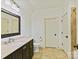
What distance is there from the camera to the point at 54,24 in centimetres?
875

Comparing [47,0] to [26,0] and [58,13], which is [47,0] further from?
[58,13]

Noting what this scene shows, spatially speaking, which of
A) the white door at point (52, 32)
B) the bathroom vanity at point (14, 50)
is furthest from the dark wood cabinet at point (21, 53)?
the white door at point (52, 32)

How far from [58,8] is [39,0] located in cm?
243

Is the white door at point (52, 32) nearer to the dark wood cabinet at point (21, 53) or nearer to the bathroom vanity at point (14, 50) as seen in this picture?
the dark wood cabinet at point (21, 53)

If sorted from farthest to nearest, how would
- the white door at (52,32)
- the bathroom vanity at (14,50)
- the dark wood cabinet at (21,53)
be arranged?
the white door at (52,32)
the dark wood cabinet at (21,53)
the bathroom vanity at (14,50)

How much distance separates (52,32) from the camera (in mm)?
8797

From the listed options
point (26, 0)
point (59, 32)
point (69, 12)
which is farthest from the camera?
point (59, 32)

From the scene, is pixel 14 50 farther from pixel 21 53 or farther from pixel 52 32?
pixel 52 32

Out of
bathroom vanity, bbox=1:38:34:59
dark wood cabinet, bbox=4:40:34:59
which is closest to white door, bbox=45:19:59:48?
dark wood cabinet, bbox=4:40:34:59

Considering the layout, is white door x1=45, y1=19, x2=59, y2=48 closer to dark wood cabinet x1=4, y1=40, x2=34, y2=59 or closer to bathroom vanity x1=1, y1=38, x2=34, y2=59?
dark wood cabinet x1=4, y1=40, x2=34, y2=59

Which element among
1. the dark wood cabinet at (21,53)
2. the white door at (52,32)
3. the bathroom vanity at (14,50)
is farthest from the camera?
the white door at (52,32)

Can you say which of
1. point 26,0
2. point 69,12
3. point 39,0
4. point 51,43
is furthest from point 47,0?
point 51,43

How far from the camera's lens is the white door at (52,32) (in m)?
8.63

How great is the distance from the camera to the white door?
8627 millimetres
